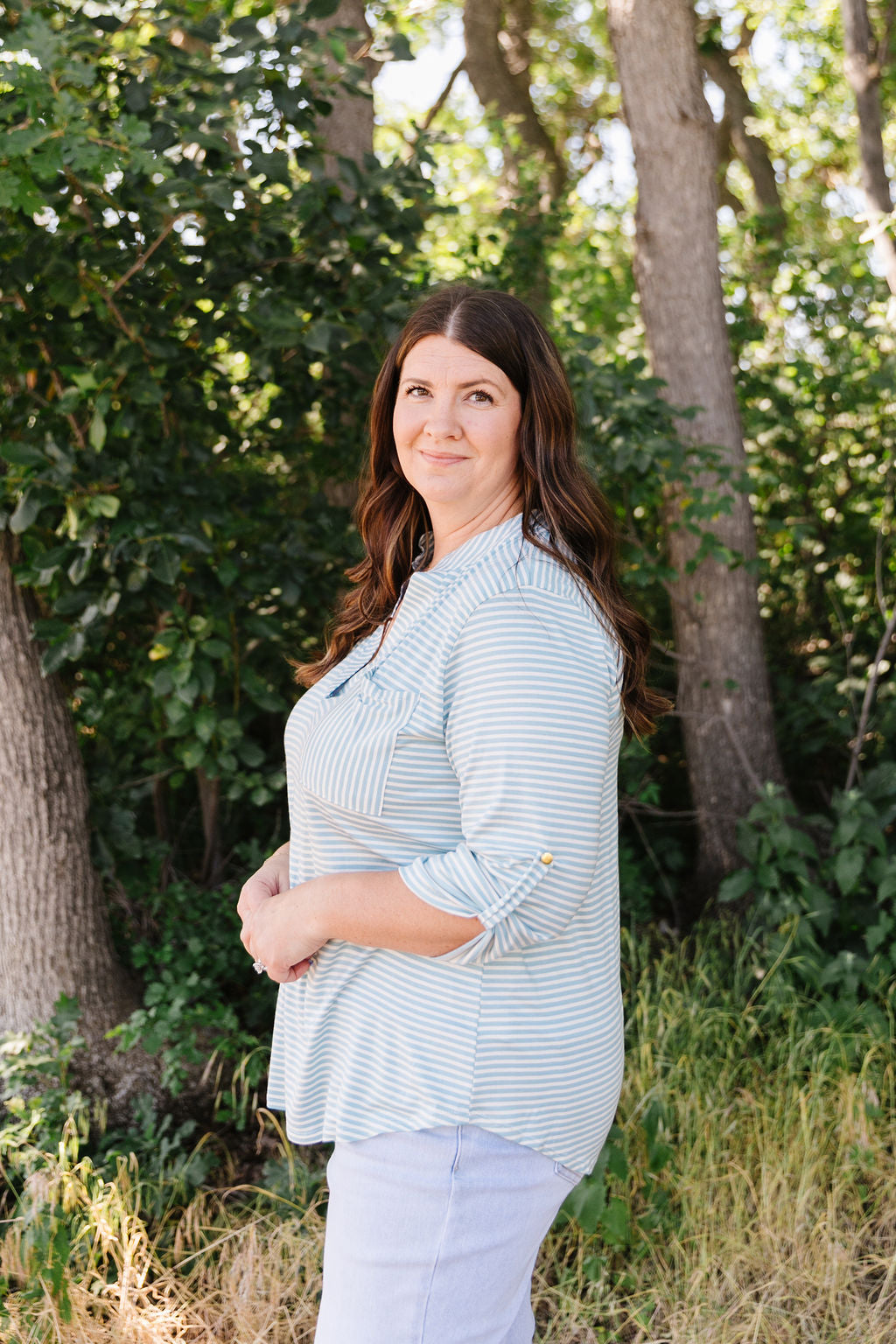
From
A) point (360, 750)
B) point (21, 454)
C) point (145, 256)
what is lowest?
point (360, 750)

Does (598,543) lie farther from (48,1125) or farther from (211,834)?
(211,834)

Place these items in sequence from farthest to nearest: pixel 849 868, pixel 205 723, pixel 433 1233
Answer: pixel 849 868
pixel 205 723
pixel 433 1233

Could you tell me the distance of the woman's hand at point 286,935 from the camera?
1450 mm

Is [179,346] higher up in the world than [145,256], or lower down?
lower down

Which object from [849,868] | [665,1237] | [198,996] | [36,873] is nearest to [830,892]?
[849,868]

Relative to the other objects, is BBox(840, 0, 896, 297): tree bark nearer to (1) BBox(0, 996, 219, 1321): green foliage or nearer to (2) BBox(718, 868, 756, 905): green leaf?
(2) BBox(718, 868, 756, 905): green leaf

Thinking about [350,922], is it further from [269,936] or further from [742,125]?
[742,125]

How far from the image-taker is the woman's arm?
1334mm

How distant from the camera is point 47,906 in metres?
3.24

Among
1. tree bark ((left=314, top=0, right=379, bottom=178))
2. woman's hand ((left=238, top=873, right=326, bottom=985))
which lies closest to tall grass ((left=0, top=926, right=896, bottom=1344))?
woman's hand ((left=238, top=873, right=326, bottom=985))

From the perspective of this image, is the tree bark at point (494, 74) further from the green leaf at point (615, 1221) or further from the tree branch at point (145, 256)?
the green leaf at point (615, 1221)

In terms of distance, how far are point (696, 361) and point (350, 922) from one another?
3.21m

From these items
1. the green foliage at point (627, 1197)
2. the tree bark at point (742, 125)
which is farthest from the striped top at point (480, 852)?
the tree bark at point (742, 125)

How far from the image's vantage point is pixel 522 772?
50.2 inches
